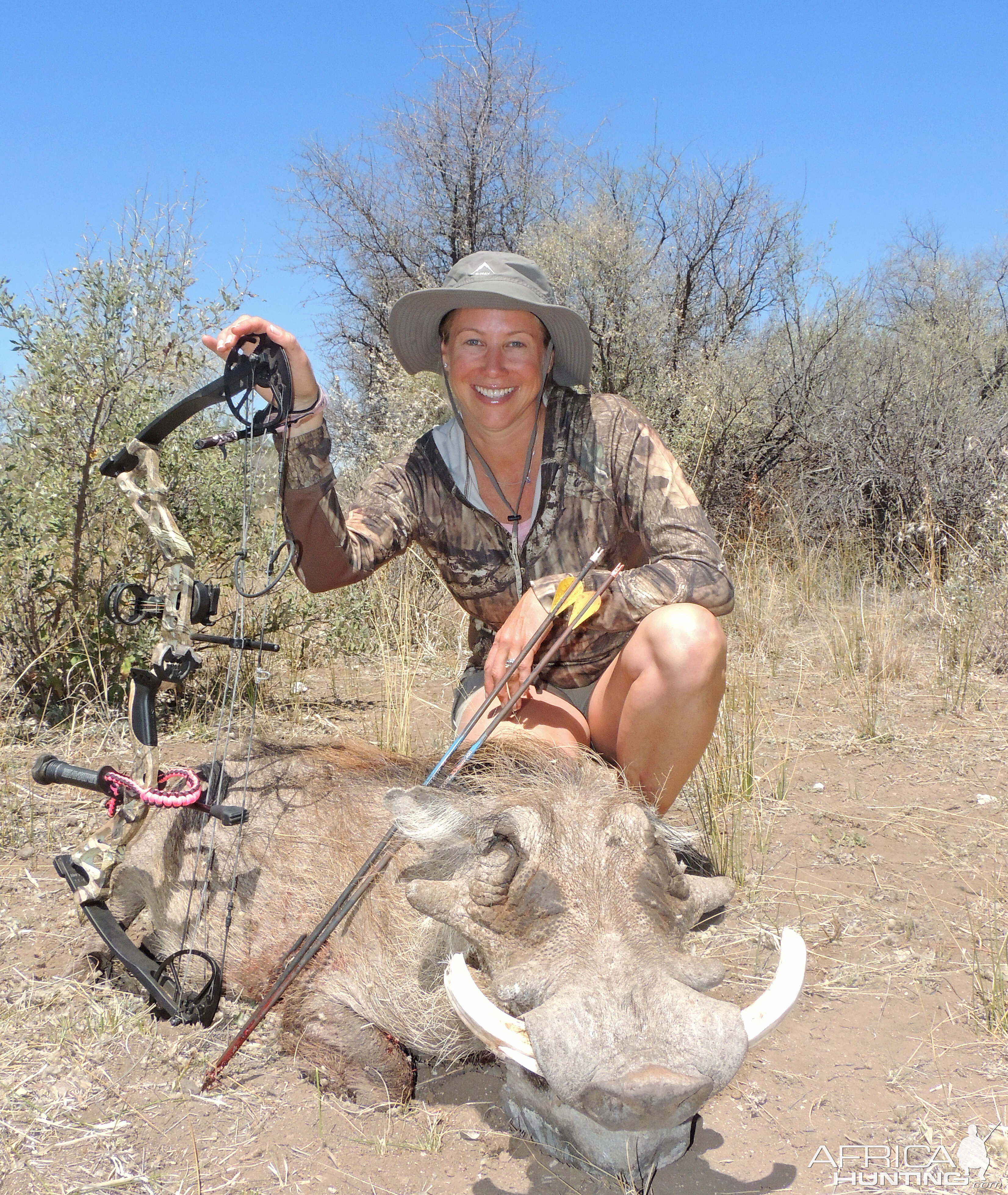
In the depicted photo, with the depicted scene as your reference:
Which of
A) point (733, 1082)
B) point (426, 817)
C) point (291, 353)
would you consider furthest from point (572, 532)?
point (733, 1082)

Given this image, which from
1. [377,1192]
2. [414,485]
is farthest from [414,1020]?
[414,485]

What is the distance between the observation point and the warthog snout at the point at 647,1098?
1.31 meters

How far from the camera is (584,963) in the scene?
5.09ft

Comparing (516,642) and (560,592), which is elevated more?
(560,592)

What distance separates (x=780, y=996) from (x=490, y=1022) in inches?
18.9

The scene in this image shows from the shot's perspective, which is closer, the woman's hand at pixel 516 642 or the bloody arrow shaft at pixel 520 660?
the bloody arrow shaft at pixel 520 660

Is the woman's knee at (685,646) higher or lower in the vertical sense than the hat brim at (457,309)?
lower

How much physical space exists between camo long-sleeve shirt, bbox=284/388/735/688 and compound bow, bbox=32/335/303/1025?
0.59 metres

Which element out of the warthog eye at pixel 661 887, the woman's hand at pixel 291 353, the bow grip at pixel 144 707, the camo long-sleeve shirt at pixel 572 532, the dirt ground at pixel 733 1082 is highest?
the woman's hand at pixel 291 353

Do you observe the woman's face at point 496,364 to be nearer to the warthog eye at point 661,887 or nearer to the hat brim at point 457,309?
the hat brim at point 457,309

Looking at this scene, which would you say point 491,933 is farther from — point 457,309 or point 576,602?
point 457,309

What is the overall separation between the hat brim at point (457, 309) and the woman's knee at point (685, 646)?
3.16ft

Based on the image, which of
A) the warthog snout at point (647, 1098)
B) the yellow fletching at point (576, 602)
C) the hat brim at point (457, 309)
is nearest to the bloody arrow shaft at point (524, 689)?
the yellow fletching at point (576, 602)

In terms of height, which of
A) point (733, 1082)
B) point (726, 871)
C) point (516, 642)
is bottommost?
point (733, 1082)
